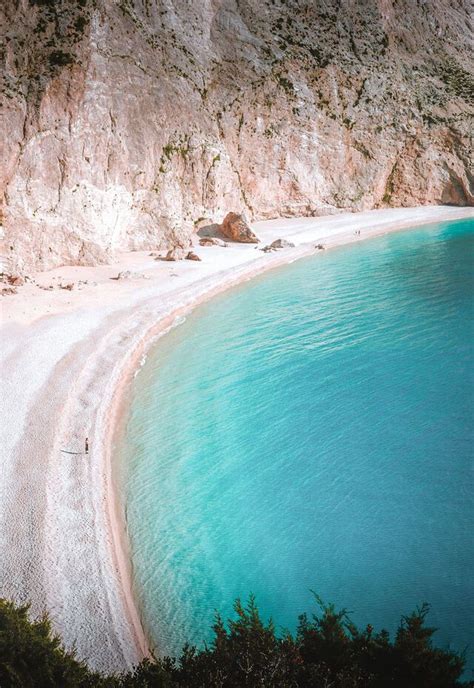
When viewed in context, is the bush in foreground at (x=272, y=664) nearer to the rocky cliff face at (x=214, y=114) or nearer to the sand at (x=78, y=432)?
the sand at (x=78, y=432)

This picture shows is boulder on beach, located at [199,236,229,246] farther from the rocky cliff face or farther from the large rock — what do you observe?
the rocky cliff face

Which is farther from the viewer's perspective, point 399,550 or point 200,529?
point 200,529

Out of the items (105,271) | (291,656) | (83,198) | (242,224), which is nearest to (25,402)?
(291,656)

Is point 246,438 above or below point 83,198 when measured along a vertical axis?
below

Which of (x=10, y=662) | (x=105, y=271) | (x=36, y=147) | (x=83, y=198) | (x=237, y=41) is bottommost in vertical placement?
(x=10, y=662)

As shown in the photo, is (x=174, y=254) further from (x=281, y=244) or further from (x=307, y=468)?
(x=307, y=468)

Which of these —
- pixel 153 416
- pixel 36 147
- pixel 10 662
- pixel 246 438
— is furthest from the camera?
pixel 36 147

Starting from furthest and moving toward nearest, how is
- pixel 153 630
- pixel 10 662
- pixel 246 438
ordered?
1. pixel 246 438
2. pixel 153 630
3. pixel 10 662

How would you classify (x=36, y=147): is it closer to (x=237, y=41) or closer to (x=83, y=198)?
(x=83, y=198)

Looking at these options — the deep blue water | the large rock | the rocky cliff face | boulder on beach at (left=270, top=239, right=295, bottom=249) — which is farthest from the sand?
the large rock
